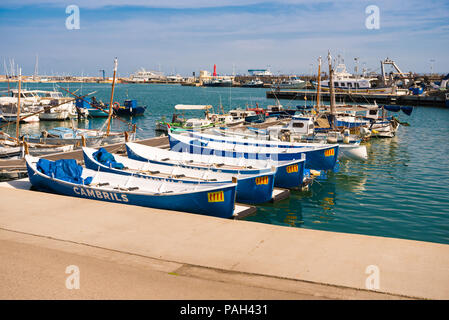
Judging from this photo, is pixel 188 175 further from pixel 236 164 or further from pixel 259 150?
pixel 259 150

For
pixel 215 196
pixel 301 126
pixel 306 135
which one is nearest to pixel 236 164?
pixel 215 196

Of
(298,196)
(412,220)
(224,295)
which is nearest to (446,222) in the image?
(412,220)

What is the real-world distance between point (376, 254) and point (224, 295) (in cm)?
419

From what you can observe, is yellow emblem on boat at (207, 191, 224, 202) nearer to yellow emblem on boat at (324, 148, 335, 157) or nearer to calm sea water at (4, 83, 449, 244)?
calm sea water at (4, 83, 449, 244)

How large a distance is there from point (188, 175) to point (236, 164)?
360 cm

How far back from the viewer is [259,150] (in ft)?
81.3

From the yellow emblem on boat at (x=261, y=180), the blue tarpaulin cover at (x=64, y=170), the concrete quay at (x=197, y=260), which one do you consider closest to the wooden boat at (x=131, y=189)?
the blue tarpaulin cover at (x=64, y=170)

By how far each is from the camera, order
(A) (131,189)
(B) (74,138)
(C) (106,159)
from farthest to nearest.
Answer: (B) (74,138) < (C) (106,159) < (A) (131,189)

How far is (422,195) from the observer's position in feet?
68.7

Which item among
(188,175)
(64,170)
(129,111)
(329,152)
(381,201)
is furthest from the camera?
(129,111)

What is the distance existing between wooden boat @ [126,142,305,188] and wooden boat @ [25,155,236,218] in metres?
4.01

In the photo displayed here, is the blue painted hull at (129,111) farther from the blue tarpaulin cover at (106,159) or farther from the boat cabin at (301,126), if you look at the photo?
the blue tarpaulin cover at (106,159)
